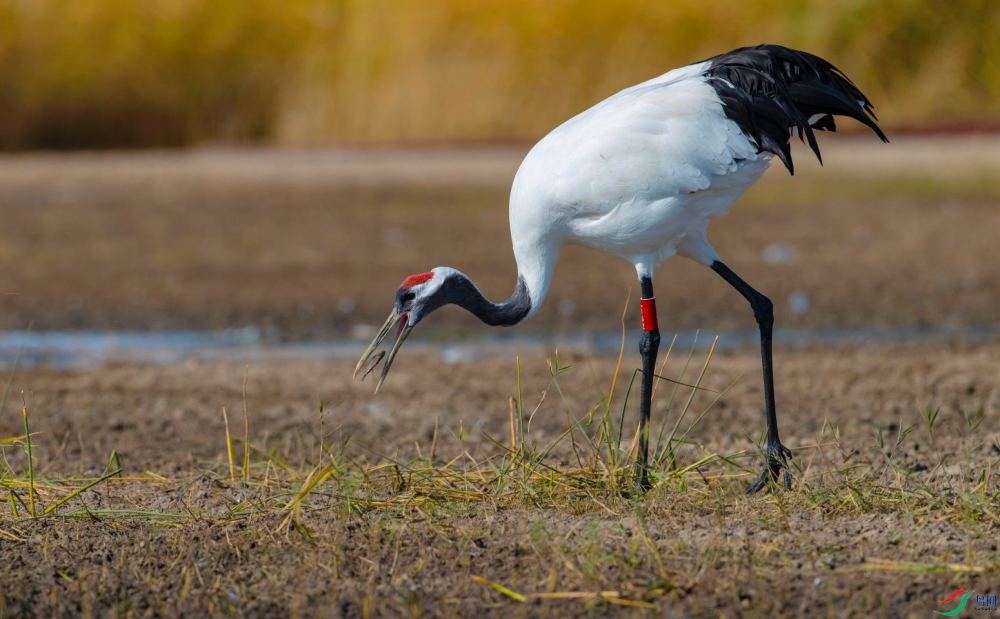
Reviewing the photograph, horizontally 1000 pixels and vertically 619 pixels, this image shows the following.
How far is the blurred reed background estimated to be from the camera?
59.0 ft

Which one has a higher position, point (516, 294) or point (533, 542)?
point (516, 294)

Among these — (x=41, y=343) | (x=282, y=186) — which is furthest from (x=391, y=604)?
(x=282, y=186)

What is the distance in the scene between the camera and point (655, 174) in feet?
17.0

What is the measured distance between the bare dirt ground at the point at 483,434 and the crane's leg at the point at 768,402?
0.09 m

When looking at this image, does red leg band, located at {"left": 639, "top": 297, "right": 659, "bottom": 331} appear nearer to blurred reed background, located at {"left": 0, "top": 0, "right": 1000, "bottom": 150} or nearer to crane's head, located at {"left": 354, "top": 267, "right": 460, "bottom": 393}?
crane's head, located at {"left": 354, "top": 267, "right": 460, "bottom": 393}

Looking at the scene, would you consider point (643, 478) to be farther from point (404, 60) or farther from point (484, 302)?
point (404, 60)

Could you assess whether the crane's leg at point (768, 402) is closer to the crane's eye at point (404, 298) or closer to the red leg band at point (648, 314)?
the red leg band at point (648, 314)

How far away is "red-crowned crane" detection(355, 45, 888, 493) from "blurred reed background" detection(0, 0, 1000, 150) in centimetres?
1238

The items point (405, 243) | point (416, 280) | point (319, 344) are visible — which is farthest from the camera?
point (405, 243)

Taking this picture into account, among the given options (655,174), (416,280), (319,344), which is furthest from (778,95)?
(319,344)

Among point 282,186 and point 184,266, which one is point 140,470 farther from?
point 282,186

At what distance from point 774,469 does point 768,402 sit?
22 centimetres

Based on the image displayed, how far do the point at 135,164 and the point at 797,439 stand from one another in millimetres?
12943

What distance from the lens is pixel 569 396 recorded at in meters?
7.27
